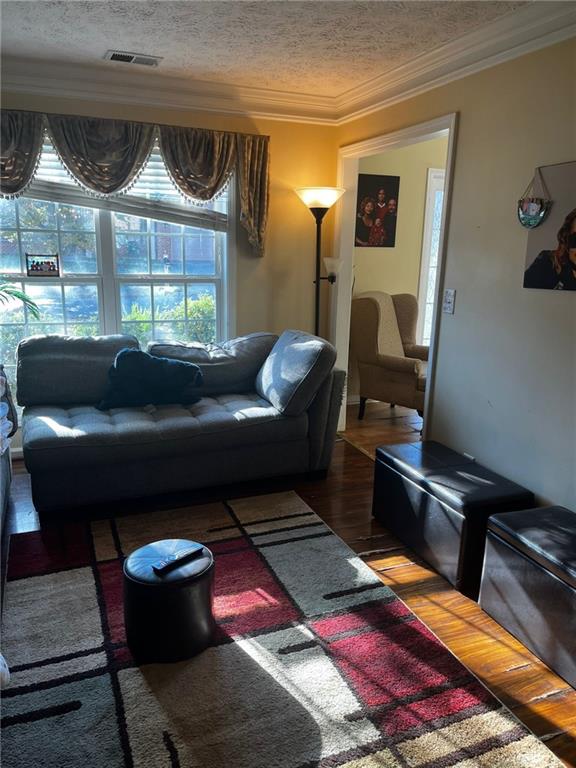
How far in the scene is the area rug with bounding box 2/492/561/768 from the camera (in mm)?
1659

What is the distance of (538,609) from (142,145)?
11.5 ft

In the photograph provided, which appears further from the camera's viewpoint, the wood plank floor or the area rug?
the wood plank floor

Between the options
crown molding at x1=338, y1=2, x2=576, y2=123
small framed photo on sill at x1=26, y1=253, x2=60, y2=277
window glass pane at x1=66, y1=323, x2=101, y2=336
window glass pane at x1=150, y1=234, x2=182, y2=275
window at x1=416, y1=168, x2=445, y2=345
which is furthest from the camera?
window at x1=416, y1=168, x2=445, y2=345

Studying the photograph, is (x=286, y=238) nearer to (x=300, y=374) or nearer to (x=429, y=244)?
(x=300, y=374)

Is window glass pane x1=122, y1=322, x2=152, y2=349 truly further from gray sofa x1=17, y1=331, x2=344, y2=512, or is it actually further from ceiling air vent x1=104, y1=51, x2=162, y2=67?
ceiling air vent x1=104, y1=51, x2=162, y2=67

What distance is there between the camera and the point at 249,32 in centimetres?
276

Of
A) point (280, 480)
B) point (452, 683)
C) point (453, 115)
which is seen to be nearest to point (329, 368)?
point (280, 480)

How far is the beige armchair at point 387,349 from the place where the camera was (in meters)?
4.52

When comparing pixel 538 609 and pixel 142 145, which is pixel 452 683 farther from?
pixel 142 145

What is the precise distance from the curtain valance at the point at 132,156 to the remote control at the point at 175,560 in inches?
103

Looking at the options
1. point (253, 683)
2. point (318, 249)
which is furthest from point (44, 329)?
point (253, 683)

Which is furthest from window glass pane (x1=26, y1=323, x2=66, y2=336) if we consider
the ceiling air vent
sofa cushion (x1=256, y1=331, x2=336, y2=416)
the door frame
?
the door frame

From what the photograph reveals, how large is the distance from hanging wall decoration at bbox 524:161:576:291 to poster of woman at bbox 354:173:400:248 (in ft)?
8.85

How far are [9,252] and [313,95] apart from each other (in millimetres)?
2377
